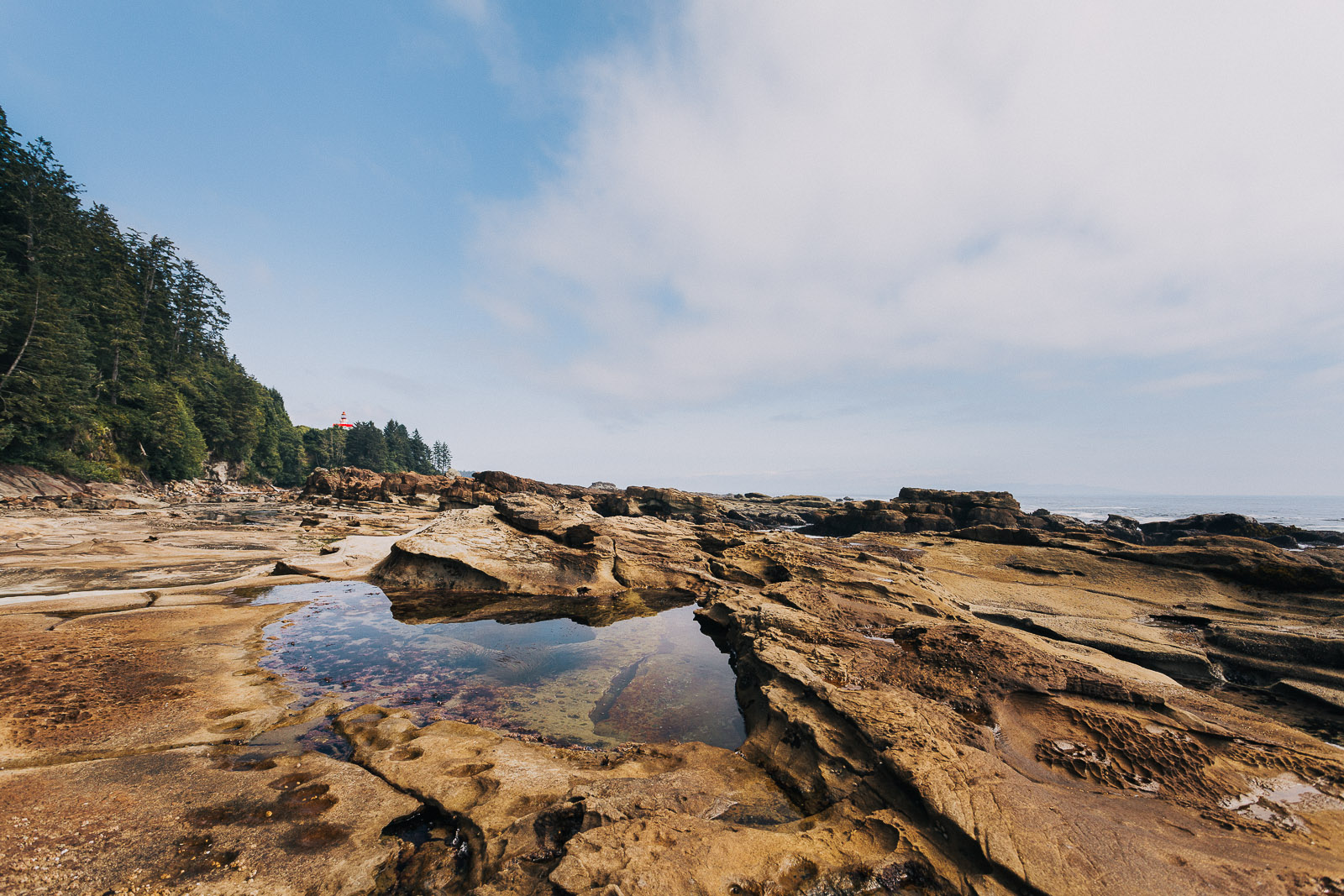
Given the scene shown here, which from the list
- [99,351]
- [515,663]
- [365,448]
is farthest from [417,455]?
[515,663]

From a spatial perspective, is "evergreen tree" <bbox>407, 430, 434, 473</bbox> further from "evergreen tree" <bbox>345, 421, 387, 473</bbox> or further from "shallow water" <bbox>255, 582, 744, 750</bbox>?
"shallow water" <bbox>255, 582, 744, 750</bbox>

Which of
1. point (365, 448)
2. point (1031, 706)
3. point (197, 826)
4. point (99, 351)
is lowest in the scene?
Answer: point (197, 826)

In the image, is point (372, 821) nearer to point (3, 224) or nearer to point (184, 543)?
point (184, 543)

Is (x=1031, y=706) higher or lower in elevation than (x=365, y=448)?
lower

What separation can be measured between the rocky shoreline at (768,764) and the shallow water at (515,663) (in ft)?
2.06

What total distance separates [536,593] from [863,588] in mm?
10353

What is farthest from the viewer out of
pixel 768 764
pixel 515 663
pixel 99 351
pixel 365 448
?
pixel 365 448

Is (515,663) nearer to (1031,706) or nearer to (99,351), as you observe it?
(1031,706)

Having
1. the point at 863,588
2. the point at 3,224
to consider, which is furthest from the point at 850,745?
the point at 3,224

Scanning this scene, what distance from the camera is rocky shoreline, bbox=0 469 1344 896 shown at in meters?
3.43

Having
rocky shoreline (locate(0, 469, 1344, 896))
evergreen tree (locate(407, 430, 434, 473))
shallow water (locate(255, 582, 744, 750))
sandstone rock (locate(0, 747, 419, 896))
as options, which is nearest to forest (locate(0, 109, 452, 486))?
rocky shoreline (locate(0, 469, 1344, 896))

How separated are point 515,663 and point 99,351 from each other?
192 feet

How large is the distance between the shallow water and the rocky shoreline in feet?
2.06

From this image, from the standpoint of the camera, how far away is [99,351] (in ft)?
129
